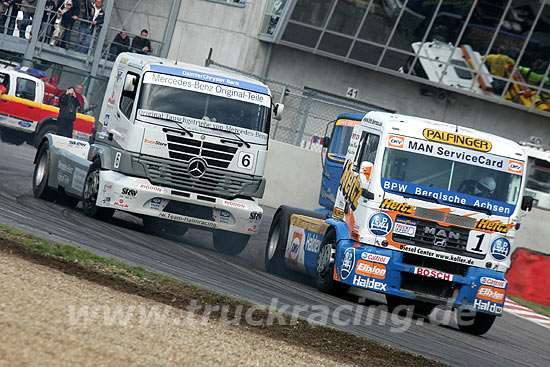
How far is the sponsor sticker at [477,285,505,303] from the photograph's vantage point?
12.0m

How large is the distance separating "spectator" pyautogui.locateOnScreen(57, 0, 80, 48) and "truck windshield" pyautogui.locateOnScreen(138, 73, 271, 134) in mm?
19205

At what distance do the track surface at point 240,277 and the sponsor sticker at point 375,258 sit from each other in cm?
69

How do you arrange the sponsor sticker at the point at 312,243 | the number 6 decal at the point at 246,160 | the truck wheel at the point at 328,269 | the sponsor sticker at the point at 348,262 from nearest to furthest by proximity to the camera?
the sponsor sticker at the point at 348,262
the truck wheel at the point at 328,269
the sponsor sticker at the point at 312,243
the number 6 decal at the point at 246,160

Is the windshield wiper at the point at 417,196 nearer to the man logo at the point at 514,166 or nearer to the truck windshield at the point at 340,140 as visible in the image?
the man logo at the point at 514,166

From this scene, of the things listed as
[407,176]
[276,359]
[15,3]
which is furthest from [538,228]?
[15,3]

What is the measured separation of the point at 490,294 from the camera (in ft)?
39.3

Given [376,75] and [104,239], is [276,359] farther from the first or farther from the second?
[376,75]

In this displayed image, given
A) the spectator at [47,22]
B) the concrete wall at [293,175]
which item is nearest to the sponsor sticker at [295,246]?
the concrete wall at [293,175]

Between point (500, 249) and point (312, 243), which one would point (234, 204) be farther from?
point (500, 249)

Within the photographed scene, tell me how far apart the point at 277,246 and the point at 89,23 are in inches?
864

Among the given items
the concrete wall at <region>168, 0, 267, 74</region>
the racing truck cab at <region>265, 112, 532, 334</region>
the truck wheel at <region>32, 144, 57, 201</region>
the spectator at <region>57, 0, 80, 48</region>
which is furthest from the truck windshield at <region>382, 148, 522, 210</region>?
the concrete wall at <region>168, 0, 267, 74</region>

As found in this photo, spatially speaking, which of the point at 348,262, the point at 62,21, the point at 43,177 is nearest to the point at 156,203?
the point at 348,262

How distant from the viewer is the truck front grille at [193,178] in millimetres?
13914

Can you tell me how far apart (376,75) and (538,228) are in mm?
12902
